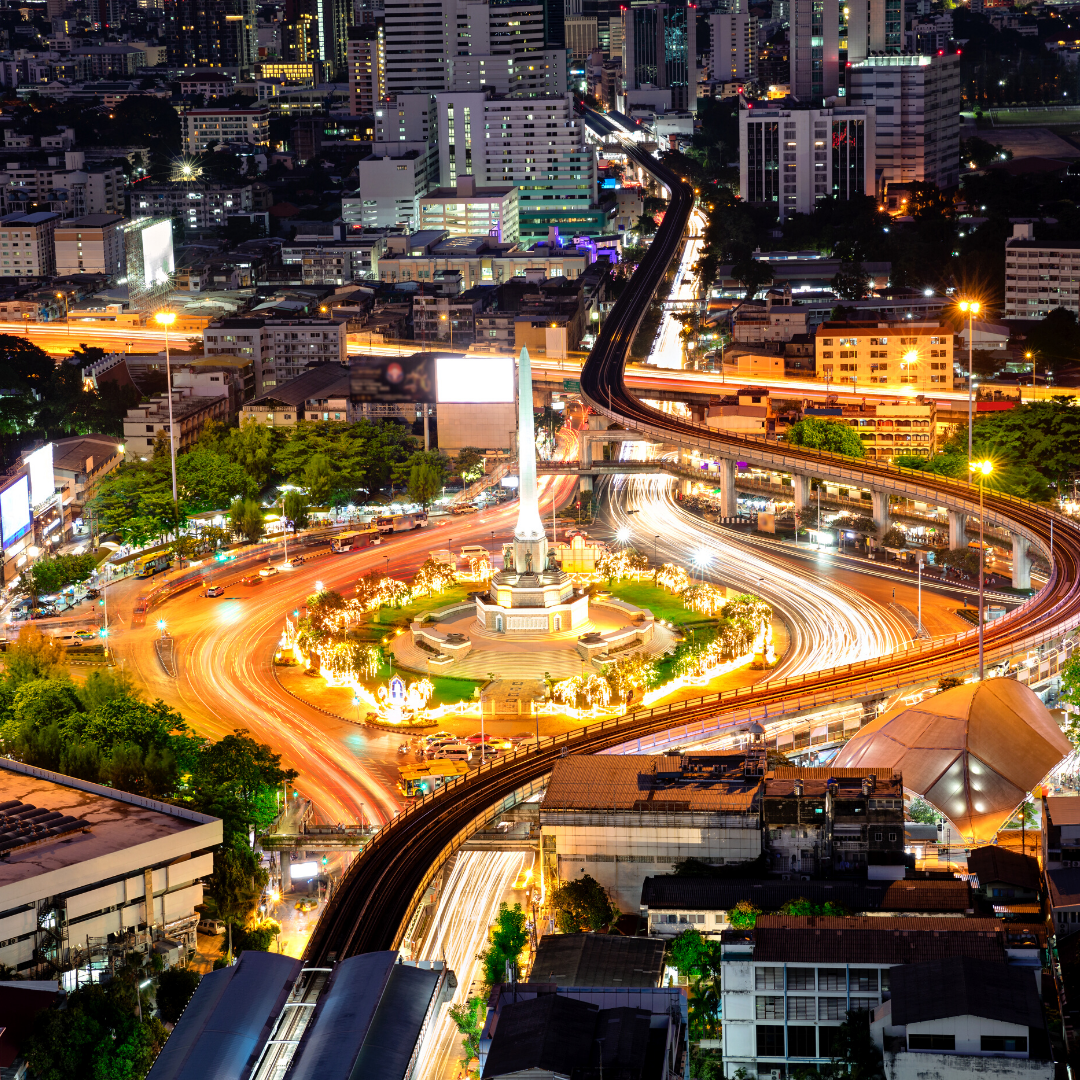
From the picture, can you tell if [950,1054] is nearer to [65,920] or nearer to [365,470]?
[65,920]

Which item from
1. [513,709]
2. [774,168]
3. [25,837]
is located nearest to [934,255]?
[774,168]

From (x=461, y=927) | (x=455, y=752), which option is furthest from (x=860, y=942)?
(x=455, y=752)

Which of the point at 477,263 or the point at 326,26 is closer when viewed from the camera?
the point at 477,263

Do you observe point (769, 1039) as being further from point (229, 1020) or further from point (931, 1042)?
point (229, 1020)

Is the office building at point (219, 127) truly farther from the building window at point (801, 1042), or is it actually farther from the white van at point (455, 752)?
the building window at point (801, 1042)

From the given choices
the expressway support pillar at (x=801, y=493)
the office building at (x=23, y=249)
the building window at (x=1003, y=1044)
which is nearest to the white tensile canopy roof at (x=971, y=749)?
the building window at (x=1003, y=1044)

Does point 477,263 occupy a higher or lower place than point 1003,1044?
higher

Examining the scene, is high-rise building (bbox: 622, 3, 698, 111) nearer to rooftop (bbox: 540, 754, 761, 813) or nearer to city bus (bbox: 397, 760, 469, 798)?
city bus (bbox: 397, 760, 469, 798)

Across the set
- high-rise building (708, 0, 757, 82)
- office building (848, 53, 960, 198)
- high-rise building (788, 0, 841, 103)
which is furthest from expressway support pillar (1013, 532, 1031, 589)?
high-rise building (708, 0, 757, 82)
